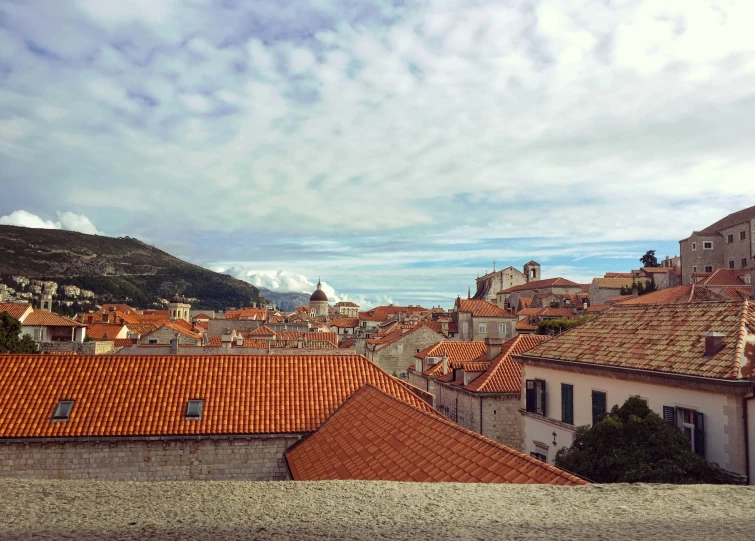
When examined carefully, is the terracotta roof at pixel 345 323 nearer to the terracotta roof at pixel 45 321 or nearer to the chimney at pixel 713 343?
the terracotta roof at pixel 45 321

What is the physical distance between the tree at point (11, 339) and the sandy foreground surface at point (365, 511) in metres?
32.0

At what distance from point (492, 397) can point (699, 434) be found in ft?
38.9

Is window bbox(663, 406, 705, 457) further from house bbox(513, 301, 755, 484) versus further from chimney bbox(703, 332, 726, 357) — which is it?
chimney bbox(703, 332, 726, 357)

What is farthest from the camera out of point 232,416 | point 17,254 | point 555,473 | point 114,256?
point 114,256

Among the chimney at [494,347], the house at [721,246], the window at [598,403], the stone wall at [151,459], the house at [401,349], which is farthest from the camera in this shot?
the house at [721,246]

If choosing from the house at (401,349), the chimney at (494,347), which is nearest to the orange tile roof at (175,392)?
the chimney at (494,347)

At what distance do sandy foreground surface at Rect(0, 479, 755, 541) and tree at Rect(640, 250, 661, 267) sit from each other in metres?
106

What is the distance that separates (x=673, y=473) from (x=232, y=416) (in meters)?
12.2

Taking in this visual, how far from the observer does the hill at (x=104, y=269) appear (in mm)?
153625

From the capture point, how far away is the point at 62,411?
1653 centimetres

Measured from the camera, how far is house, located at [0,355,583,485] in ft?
50.8

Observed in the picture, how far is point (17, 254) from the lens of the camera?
154 metres

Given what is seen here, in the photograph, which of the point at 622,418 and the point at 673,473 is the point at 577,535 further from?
the point at 622,418

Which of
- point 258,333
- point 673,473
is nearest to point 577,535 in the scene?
point 673,473
